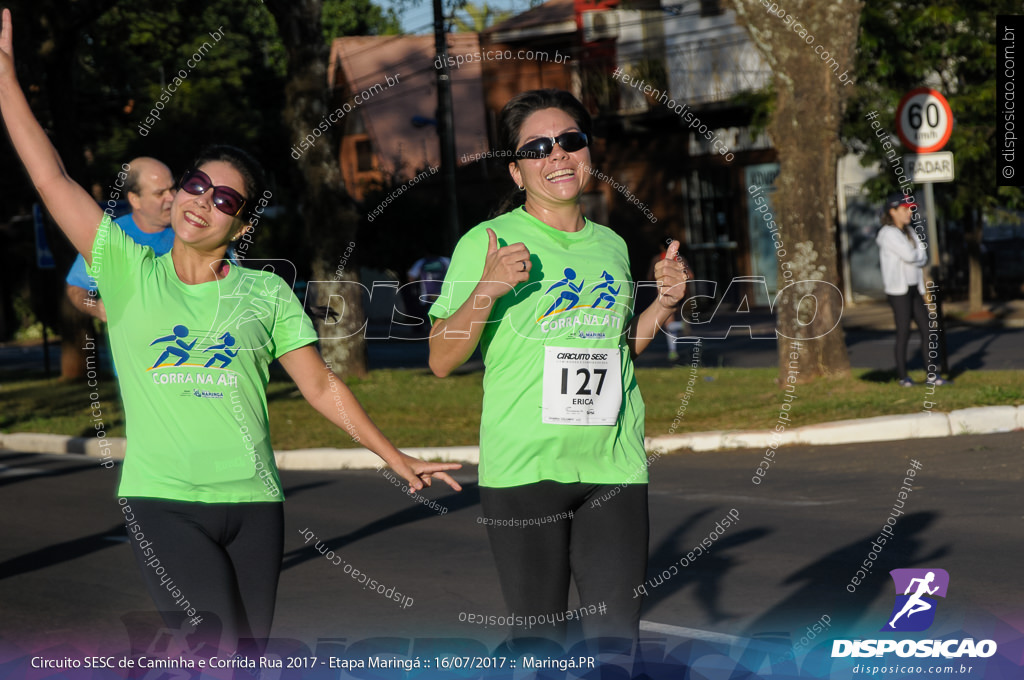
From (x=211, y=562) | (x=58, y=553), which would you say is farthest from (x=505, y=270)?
(x=58, y=553)

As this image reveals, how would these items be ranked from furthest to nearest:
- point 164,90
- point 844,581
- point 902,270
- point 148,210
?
point 164,90 → point 902,270 → point 148,210 → point 844,581

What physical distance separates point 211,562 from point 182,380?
0.48 meters

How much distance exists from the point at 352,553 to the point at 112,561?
1.37 m

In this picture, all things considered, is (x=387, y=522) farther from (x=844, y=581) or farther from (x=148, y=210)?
(x=844, y=581)

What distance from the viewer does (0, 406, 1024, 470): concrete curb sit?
10281 millimetres

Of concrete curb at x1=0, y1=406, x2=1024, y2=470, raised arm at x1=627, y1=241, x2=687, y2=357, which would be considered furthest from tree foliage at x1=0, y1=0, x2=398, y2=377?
raised arm at x1=627, y1=241, x2=687, y2=357

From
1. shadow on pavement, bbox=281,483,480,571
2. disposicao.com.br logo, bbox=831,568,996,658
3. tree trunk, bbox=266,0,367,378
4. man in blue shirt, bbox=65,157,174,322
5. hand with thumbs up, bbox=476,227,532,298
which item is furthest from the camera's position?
tree trunk, bbox=266,0,367,378

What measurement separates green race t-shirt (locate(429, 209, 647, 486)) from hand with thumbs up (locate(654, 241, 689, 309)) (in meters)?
0.14

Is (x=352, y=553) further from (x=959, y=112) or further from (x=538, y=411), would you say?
(x=959, y=112)

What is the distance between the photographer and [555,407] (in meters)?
3.43

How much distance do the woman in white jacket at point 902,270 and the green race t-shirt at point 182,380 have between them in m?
10.0

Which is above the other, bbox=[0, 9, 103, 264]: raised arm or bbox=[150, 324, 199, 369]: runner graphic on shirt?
bbox=[0, 9, 103, 264]: raised arm

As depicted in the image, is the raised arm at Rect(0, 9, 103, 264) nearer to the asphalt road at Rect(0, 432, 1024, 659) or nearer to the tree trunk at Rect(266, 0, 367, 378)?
the asphalt road at Rect(0, 432, 1024, 659)

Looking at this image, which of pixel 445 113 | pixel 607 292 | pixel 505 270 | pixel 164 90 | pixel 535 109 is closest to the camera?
pixel 505 270
